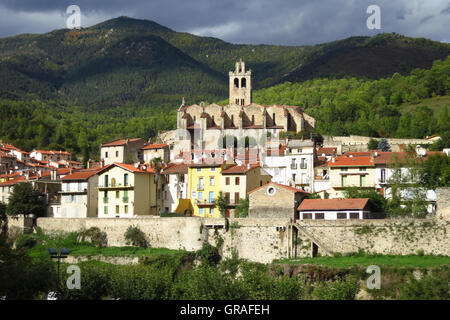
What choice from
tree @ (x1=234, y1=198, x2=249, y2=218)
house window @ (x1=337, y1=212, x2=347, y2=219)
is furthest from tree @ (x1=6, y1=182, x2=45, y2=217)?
house window @ (x1=337, y1=212, x2=347, y2=219)

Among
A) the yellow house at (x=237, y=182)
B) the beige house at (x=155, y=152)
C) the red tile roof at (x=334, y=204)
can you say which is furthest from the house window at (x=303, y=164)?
the beige house at (x=155, y=152)

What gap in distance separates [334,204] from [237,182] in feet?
38.1

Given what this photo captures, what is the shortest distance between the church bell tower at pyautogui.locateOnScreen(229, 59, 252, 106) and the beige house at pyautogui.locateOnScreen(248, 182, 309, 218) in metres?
69.3

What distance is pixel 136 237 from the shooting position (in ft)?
215

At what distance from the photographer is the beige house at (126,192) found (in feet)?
234

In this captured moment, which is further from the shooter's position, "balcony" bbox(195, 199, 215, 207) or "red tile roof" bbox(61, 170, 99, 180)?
"red tile roof" bbox(61, 170, 99, 180)

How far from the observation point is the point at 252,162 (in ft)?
250

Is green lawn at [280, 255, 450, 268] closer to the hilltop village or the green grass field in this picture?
the hilltop village

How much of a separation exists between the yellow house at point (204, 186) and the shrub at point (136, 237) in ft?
21.3

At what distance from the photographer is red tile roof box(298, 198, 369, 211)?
197ft

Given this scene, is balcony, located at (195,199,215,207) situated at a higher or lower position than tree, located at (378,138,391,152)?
lower

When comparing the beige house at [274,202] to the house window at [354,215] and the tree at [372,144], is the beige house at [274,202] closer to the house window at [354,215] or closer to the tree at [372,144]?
the house window at [354,215]
